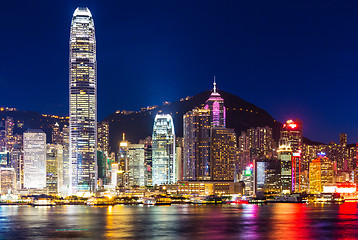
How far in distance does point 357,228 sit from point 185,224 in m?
32.0

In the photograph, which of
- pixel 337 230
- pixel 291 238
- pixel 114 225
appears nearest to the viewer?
pixel 291 238

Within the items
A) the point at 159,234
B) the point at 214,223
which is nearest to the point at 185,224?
the point at 214,223

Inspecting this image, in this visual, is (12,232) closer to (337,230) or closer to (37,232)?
(37,232)

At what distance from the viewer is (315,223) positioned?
12581 cm

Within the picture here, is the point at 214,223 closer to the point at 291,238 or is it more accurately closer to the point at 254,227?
the point at 254,227

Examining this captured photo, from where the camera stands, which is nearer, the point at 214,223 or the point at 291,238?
the point at 291,238

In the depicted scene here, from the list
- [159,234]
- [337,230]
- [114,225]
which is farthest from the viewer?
[114,225]

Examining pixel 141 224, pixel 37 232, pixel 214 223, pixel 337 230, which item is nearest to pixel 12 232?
pixel 37 232

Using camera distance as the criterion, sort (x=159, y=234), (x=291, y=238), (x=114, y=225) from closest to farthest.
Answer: (x=291, y=238)
(x=159, y=234)
(x=114, y=225)

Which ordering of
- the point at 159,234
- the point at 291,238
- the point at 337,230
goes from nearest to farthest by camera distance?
the point at 291,238 < the point at 159,234 < the point at 337,230

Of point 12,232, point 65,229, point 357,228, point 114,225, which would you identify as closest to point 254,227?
point 357,228

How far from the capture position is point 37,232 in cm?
10544

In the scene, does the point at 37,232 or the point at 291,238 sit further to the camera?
the point at 37,232

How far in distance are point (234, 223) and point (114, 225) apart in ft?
79.0
